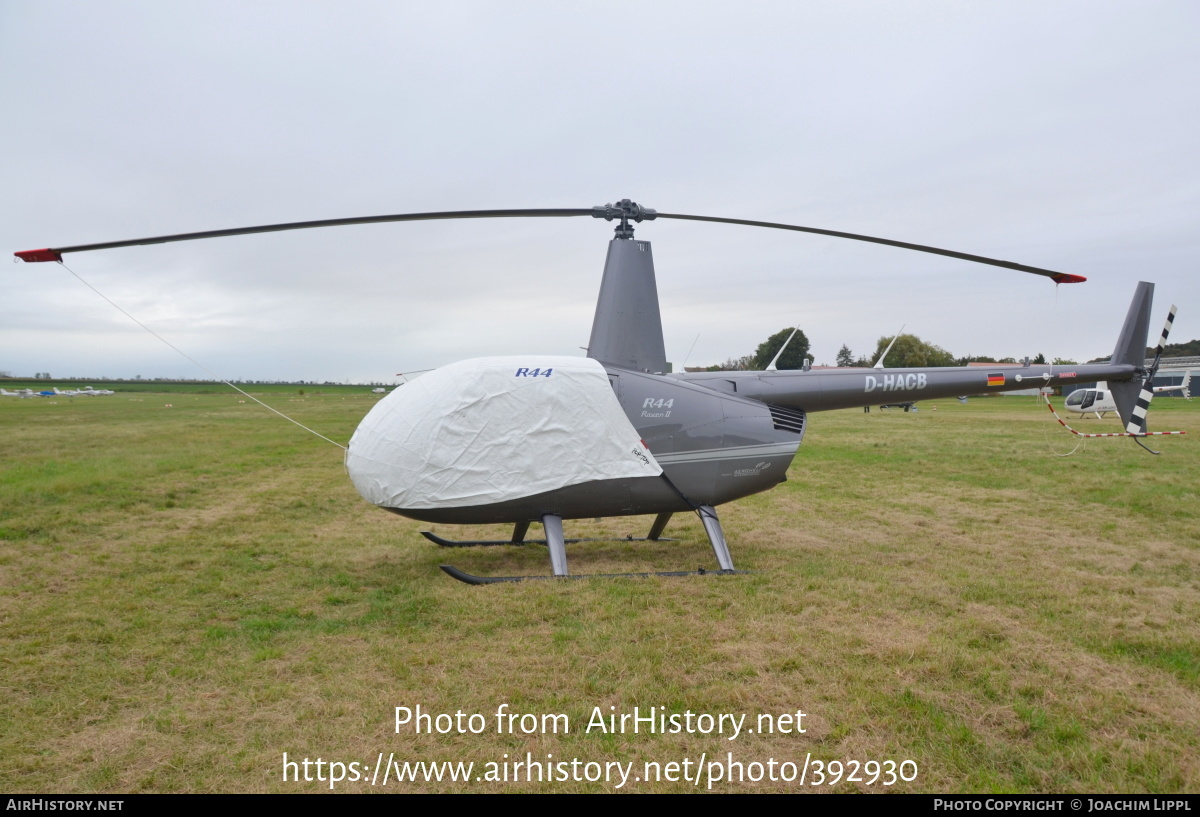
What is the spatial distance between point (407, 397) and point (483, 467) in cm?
102

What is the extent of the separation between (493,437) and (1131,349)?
868 cm

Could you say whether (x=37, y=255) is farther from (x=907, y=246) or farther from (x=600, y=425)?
(x=907, y=246)

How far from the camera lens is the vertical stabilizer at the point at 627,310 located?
6.84 metres

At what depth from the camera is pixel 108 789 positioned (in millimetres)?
3113

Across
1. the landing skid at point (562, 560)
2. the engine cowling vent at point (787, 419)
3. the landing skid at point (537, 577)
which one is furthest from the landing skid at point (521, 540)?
the engine cowling vent at point (787, 419)

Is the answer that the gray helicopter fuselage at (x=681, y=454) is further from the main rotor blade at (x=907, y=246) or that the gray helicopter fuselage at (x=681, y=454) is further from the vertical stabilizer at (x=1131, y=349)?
the vertical stabilizer at (x=1131, y=349)

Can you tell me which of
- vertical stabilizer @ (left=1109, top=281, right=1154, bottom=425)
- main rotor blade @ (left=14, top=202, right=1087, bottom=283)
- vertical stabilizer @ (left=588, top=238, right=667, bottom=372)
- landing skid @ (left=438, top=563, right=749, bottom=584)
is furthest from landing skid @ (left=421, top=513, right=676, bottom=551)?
vertical stabilizer @ (left=1109, top=281, right=1154, bottom=425)

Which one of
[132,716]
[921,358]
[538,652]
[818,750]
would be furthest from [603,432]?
[921,358]

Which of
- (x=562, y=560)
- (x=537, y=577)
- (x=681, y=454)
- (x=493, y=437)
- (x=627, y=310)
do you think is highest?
(x=627, y=310)

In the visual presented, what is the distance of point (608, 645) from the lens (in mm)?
4762

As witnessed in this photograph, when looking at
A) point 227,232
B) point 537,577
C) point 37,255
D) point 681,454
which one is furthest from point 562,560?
point 37,255

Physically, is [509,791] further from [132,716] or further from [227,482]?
[227,482]

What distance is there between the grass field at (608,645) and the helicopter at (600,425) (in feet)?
2.65

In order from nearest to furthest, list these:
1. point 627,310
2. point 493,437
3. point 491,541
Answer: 1. point 493,437
2. point 627,310
3. point 491,541
